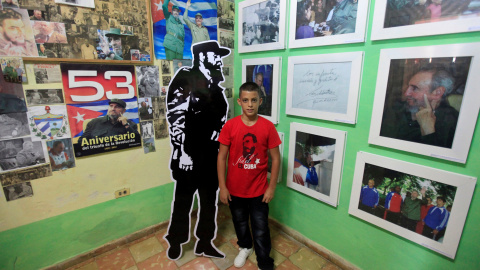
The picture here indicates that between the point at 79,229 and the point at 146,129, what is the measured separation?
88 cm

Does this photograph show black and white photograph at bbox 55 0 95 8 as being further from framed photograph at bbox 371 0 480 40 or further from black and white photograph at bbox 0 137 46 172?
framed photograph at bbox 371 0 480 40

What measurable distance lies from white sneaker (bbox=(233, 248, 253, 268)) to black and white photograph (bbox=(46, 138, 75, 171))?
4.51 ft

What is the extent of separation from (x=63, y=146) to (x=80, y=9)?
2.97 feet

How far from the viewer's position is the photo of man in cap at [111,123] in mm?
1646

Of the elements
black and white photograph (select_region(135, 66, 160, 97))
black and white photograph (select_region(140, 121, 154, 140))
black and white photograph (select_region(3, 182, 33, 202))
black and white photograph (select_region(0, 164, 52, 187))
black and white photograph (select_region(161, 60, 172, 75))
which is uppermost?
black and white photograph (select_region(161, 60, 172, 75))

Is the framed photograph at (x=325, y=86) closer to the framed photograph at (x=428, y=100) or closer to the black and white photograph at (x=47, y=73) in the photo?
the framed photograph at (x=428, y=100)

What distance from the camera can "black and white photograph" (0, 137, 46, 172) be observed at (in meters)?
1.39

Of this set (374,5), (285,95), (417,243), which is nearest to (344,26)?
(374,5)

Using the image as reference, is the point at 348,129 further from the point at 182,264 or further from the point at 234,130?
the point at 182,264

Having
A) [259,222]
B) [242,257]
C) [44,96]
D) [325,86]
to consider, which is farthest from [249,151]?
[44,96]

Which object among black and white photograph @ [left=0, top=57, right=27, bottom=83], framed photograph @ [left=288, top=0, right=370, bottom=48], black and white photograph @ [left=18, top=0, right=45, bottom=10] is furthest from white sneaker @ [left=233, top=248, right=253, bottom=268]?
black and white photograph @ [left=18, top=0, right=45, bottom=10]

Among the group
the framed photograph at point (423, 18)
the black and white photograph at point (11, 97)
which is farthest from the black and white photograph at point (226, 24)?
the black and white photograph at point (11, 97)

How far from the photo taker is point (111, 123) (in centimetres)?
171

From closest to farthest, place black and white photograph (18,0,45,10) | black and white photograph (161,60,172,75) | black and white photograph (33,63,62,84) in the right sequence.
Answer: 1. black and white photograph (18,0,45,10)
2. black and white photograph (33,63,62,84)
3. black and white photograph (161,60,172,75)
